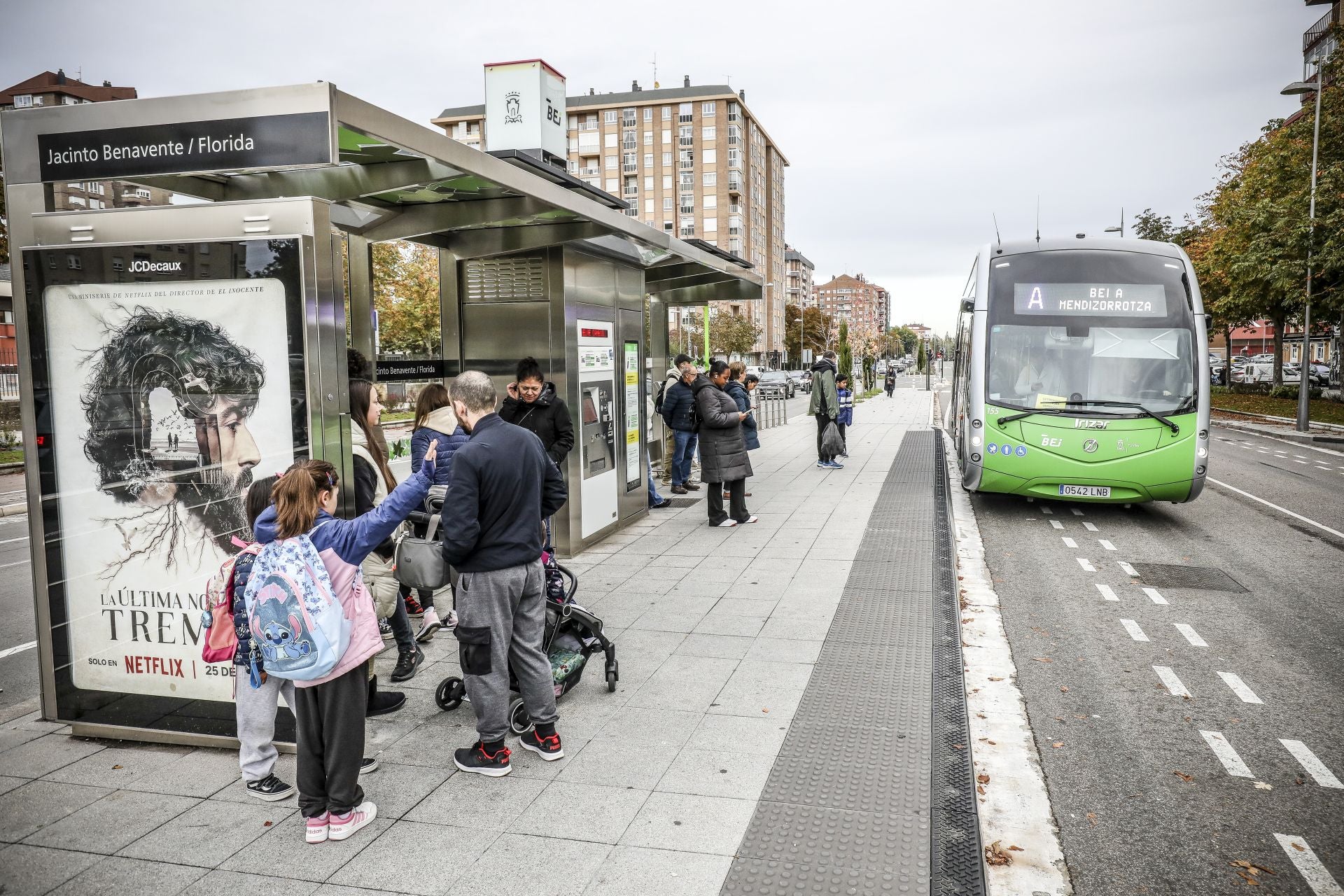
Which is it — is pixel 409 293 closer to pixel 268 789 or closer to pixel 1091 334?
pixel 1091 334

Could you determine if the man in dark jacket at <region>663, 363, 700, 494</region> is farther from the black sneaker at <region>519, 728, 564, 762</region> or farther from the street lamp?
the street lamp

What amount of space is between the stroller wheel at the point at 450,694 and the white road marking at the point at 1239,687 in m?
4.31

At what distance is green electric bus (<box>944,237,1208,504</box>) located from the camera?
10.2 meters

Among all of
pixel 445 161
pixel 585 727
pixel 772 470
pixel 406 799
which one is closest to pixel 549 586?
pixel 585 727

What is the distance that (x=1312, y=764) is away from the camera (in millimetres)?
4352

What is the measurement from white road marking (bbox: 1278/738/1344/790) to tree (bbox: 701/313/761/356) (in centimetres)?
6440

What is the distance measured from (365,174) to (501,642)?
3.11 m

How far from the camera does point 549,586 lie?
4895 mm

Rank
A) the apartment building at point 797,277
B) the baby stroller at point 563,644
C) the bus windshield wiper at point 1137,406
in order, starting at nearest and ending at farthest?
the baby stroller at point 563,644
the bus windshield wiper at point 1137,406
the apartment building at point 797,277

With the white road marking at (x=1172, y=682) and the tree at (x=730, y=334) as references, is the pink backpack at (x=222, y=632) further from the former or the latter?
the tree at (x=730, y=334)

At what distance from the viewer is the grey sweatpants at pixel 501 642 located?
402 centimetres

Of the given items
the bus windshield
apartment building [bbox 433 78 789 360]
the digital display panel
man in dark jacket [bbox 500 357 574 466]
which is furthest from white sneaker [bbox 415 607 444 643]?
apartment building [bbox 433 78 789 360]

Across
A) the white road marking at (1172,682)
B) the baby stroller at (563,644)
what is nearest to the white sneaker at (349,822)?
the baby stroller at (563,644)

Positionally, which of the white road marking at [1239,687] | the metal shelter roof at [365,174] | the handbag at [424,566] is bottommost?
the white road marking at [1239,687]
